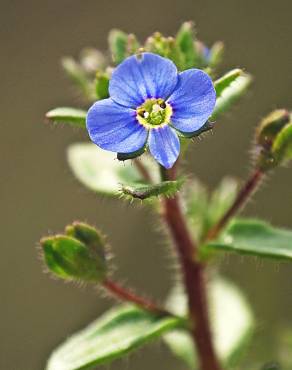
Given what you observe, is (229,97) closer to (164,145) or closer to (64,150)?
(164,145)

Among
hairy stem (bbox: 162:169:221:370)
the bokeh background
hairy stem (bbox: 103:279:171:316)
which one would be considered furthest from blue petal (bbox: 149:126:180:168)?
the bokeh background

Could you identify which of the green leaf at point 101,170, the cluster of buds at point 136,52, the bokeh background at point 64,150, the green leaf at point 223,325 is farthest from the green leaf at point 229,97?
the bokeh background at point 64,150

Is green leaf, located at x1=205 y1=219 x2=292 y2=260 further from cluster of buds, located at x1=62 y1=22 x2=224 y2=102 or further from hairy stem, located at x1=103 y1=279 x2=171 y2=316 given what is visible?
cluster of buds, located at x1=62 y1=22 x2=224 y2=102

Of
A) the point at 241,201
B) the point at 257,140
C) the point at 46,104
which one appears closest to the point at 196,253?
the point at 241,201

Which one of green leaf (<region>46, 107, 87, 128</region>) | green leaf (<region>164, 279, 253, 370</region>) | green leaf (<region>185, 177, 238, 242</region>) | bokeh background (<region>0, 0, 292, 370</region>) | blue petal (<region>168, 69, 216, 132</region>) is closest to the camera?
blue petal (<region>168, 69, 216, 132</region>)

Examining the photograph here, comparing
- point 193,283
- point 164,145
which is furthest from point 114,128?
point 193,283
